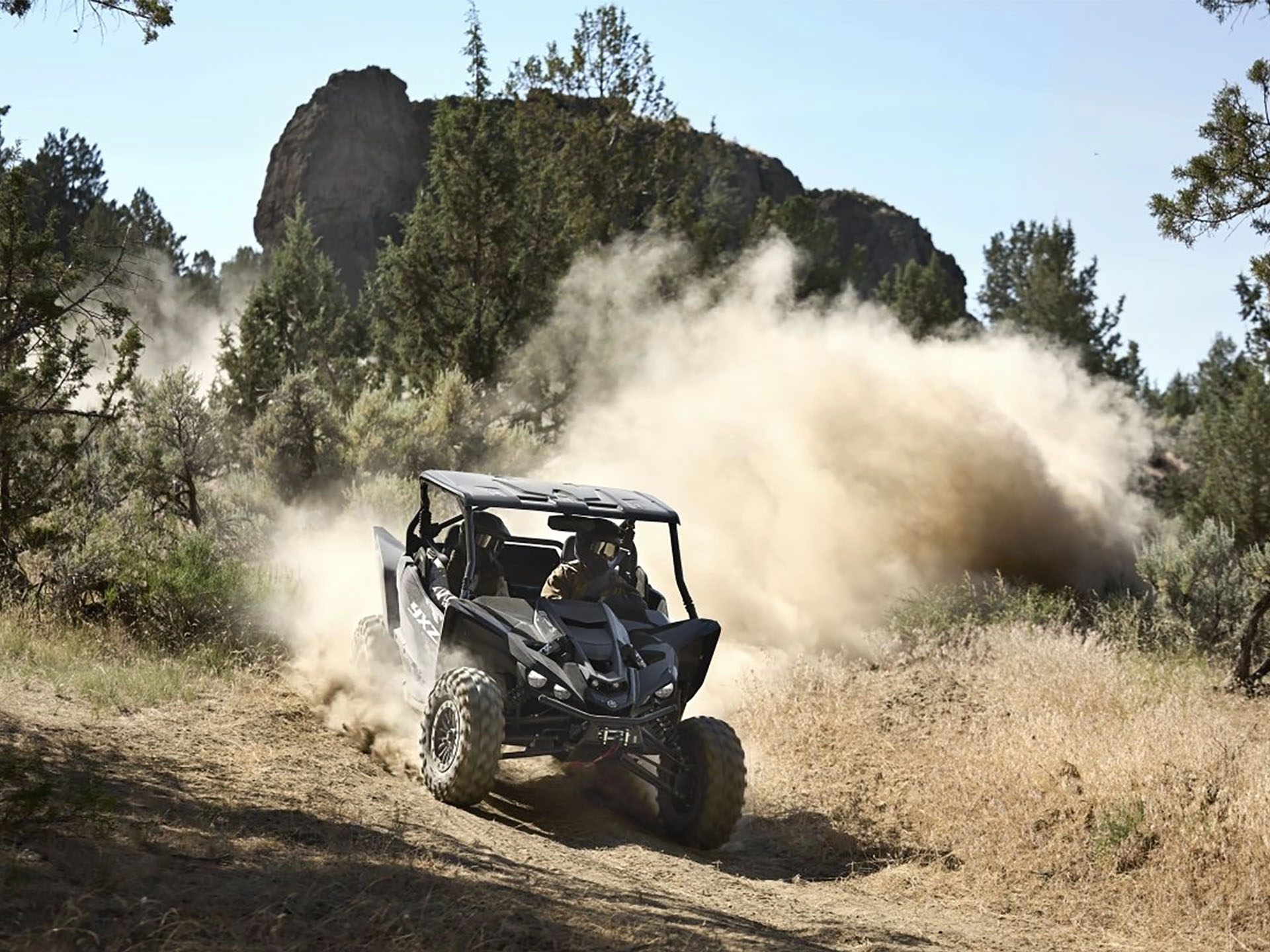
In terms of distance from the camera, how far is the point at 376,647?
36.8 ft

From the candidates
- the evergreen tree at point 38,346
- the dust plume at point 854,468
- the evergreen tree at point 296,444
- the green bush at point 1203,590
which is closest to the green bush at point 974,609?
the dust plume at point 854,468

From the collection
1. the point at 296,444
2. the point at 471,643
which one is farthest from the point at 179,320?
the point at 471,643

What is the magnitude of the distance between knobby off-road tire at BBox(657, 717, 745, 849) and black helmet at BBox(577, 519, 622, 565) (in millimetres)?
1584

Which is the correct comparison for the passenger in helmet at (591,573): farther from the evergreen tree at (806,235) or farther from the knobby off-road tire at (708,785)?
the evergreen tree at (806,235)

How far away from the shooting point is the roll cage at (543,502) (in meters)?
9.24

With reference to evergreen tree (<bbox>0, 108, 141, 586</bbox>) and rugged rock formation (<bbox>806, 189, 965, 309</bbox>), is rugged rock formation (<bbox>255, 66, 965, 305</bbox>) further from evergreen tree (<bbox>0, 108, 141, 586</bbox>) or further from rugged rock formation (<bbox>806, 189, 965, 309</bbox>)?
evergreen tree (<bbox>0, 108, 141, 586</bbox>)

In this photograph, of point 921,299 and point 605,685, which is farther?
point 921,299

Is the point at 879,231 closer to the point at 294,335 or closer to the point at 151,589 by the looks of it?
the point at 294,335

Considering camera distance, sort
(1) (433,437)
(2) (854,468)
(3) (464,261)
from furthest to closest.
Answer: (3) (464,261) → (1) (433,437) → (2) (854,468)

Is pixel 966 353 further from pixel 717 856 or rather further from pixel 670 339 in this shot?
pixel 717 856

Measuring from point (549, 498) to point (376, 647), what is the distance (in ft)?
9.11

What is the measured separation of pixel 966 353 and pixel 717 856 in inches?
678

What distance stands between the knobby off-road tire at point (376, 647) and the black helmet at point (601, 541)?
2211 millimetres

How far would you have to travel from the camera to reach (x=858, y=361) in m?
21.7
